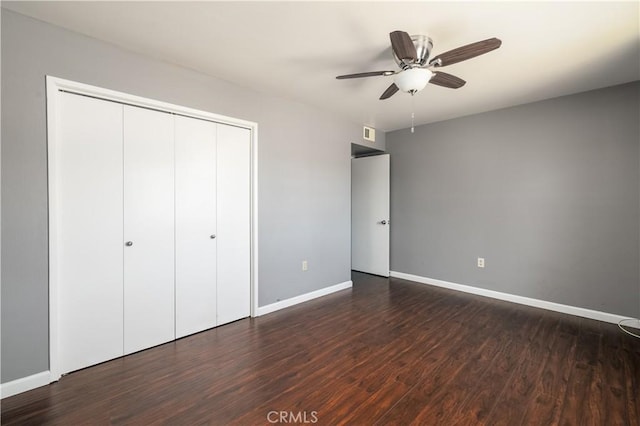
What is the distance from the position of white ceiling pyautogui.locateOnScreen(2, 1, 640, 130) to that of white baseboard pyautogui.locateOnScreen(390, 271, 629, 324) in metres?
2.41

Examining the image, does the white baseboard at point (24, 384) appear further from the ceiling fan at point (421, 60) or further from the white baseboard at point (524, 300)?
the white baseboard at point (524, 300)

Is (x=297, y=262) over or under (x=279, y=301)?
over

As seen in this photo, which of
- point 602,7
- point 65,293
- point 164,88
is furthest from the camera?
point 164,88

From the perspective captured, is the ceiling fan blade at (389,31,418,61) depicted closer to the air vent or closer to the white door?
the air vent

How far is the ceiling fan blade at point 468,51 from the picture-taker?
68.1 inches

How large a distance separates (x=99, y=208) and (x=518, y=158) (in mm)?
4451

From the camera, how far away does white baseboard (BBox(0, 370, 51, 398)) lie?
5.92 ft

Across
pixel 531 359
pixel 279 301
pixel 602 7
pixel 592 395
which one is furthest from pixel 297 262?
pixel 602 7

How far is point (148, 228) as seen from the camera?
244cm

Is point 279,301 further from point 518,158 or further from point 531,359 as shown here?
point 518,158

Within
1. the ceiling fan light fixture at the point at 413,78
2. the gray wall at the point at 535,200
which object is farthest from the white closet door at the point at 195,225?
the gray wall at the point at 535,200

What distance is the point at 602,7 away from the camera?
5.79 ft

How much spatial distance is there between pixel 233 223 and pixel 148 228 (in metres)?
0.79

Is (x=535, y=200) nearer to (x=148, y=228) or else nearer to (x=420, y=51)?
(x=420, y=51)
